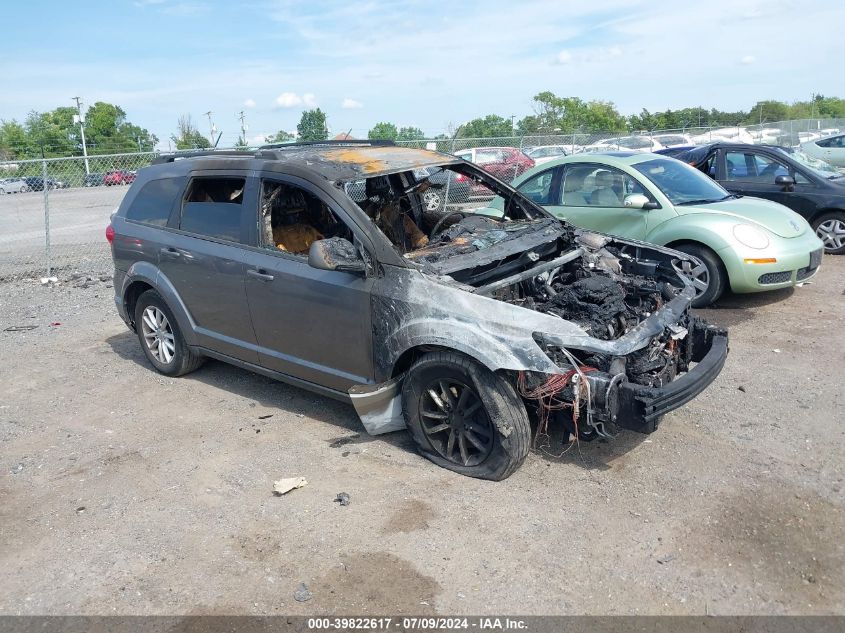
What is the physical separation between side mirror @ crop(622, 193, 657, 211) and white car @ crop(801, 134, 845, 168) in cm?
1635

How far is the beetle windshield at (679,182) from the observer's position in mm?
7855

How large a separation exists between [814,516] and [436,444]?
213 centimetres

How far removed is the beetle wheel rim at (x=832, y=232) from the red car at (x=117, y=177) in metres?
11.2

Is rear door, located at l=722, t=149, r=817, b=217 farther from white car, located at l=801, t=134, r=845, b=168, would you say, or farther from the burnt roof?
white car, located at l=801, t=134, r=845, b=168

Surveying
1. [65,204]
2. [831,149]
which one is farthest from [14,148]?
[831,149]

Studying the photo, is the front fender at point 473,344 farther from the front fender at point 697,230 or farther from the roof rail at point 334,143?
the front fender at point 697,230

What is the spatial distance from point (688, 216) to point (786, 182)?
3289mm

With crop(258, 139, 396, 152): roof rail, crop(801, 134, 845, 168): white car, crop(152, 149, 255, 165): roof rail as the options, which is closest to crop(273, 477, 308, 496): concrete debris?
crop(152, 149, 255, 165): roof rail

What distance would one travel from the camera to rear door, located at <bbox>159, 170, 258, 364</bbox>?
5.09 m

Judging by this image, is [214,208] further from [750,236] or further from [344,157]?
[750,236]

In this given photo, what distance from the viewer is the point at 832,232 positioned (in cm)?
1003

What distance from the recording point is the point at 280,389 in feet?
19.3

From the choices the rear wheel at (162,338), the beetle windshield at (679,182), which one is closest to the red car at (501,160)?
the beetle windshield at (679,182)

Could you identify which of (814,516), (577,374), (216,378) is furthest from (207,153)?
(814,516)
